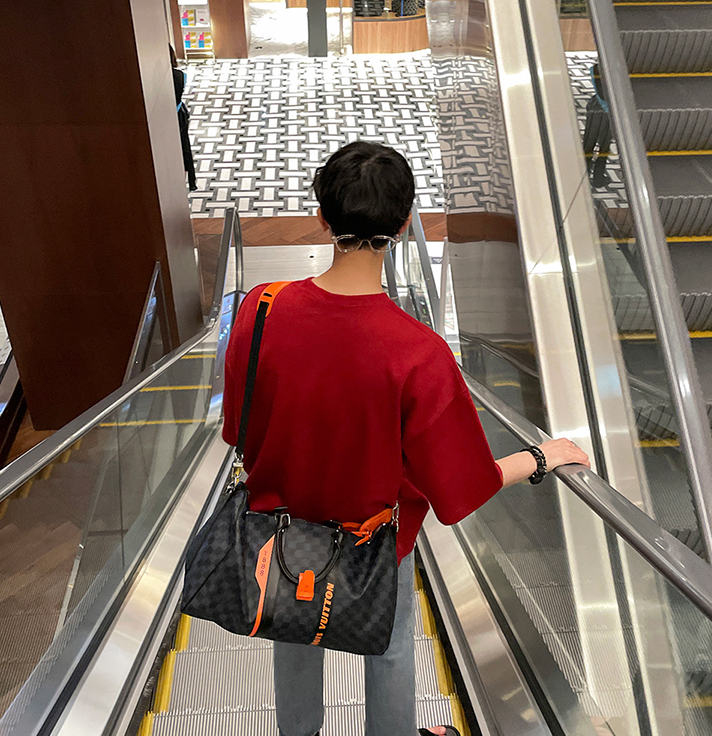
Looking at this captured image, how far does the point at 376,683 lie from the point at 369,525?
432 millimetres

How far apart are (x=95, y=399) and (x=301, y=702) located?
14.5 feet

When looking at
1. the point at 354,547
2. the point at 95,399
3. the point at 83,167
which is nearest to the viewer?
the point at 354,547

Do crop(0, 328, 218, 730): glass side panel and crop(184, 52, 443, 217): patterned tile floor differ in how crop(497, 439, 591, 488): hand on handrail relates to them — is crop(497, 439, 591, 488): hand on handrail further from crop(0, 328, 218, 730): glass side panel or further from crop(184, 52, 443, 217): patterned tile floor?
crop(184, 52, 443, 217): patterned tile floor

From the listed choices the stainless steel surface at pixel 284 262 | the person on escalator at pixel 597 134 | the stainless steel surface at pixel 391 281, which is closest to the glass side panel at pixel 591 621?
the person on escalator at pixel 597 134

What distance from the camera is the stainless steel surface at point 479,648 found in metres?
1.72

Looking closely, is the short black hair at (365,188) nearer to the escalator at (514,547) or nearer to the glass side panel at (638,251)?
the escalator at (514,547)

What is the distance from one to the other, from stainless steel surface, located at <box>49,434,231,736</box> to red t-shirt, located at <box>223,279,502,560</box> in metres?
0.90

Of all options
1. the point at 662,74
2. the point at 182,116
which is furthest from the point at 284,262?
the point at 662,74

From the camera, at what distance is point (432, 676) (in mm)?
2105

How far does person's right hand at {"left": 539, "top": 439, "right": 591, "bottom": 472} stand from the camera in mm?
A: 1400

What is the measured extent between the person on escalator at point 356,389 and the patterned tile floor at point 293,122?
723 cm

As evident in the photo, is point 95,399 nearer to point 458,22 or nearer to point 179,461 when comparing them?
point 179,461

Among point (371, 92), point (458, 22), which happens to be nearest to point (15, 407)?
point (458, 22)

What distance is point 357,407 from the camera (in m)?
1.11
